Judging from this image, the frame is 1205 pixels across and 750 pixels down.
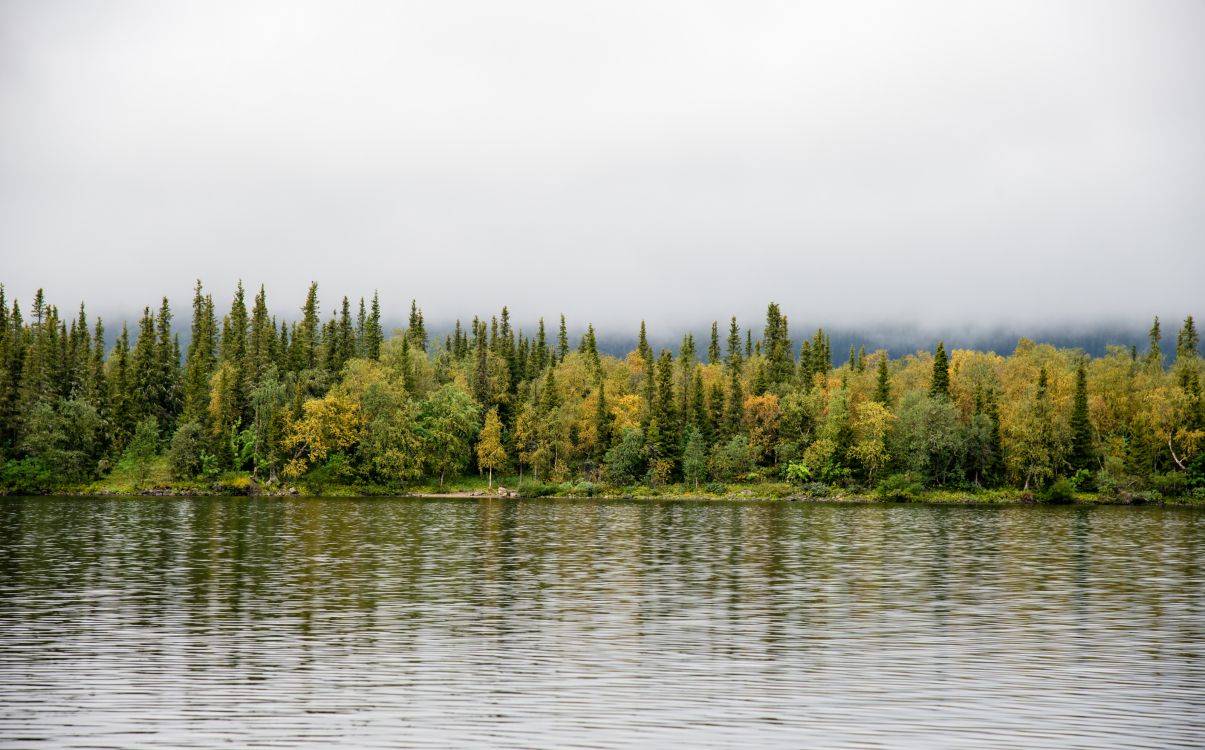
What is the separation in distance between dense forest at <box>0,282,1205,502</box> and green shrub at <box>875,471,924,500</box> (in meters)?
0.30

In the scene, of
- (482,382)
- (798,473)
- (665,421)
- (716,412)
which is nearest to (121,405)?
(482,382)

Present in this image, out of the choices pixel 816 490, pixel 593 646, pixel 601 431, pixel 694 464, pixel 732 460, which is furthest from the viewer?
pixel 601 431

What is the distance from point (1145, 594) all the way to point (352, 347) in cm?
16642

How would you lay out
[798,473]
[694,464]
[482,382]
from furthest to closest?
[482,382]
[694,464]
[798,473]

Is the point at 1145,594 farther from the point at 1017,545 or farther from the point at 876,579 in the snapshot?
the point at 1017,545

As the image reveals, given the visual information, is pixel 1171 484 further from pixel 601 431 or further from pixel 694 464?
pixel 601 431

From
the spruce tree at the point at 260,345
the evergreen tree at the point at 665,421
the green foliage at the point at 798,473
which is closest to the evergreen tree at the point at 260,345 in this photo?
the spruce tree at the point at 260,345

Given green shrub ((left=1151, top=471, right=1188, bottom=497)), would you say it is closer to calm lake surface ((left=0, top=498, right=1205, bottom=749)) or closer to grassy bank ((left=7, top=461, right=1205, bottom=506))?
grassy bank ((left=7, top=461, right=1205, bottom=506))

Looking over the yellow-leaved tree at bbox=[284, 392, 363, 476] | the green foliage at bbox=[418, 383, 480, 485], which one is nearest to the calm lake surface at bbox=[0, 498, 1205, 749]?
the yellow-leaved tree at bbox=[284, 392, 363, 476]

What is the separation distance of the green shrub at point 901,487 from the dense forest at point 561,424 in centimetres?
30

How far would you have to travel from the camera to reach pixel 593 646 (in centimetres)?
2623

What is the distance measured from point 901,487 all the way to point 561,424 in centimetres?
5794

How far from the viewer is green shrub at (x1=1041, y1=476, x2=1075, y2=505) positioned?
138 m

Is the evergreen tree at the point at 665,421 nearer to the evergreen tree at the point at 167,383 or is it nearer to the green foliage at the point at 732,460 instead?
the green foliage at the point at 732,460
